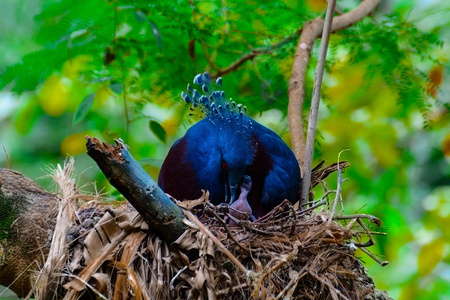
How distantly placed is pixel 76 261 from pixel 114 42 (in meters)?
1.75

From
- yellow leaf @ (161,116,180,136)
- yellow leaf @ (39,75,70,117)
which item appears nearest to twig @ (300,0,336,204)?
yellow leaf @ (161,116,180,136)

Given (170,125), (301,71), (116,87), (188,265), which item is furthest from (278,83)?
(188,265)

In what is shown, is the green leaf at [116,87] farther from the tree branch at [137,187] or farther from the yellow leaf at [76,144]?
the tree branch at [137,187]

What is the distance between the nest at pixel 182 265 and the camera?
184cm

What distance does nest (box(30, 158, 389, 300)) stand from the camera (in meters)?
1.84

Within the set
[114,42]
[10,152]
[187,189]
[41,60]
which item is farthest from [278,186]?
[10,152]

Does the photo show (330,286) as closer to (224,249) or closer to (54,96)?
(224,249)

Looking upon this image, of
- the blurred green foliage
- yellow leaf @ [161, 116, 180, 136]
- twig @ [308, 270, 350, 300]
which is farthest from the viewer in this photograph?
yellow leaf @ [161, 116, 180, 136]

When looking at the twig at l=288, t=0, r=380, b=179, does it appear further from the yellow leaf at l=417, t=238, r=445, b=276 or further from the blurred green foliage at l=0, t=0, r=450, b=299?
the yellow leaf at l=417, t=238, r=445, b=276

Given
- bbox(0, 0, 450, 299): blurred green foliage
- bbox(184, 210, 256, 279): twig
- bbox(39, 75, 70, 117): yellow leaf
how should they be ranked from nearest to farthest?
bbox(184, 210, 256, 279): twig → bbox(0, 0, 450, 299): blurred green foliage → bbox(39, 75, 70, 117): yellow leaf

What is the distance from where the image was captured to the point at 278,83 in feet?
12.6

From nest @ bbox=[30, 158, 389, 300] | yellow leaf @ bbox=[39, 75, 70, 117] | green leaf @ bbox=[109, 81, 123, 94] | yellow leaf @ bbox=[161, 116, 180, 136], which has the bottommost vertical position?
nest @ bbox=[30, 158, 389, 300]

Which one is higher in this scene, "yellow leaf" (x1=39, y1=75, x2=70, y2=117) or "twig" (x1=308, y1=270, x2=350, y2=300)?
"yellow leaf" (x1=39, y1=75, x2=70, y2=117)

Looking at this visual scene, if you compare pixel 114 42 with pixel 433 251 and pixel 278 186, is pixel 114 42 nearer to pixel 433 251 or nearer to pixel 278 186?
pixel 278 186
